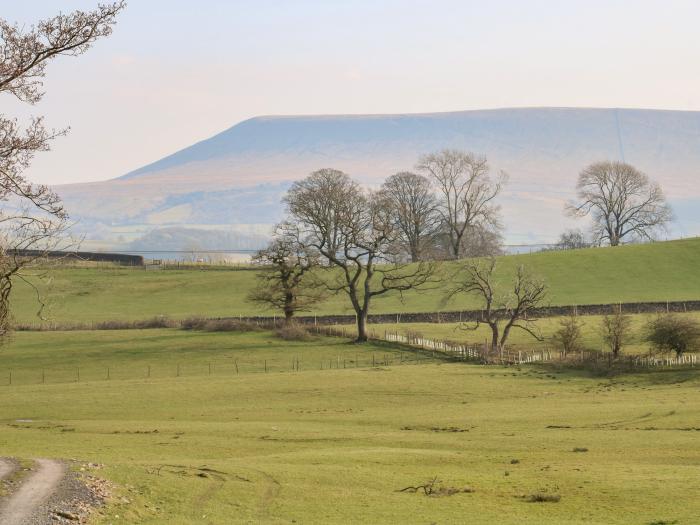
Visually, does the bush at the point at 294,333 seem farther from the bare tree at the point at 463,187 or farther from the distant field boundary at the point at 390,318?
the bare tree at the point at 463,187

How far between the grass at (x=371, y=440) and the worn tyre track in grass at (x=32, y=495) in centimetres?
140

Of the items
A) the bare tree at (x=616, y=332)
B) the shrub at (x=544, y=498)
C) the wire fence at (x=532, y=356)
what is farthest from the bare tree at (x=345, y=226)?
the shrub at (x=544, y=498)

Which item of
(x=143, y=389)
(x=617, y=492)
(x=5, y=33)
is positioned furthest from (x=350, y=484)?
(x=143, y=389)

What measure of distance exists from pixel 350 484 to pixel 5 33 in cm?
1492

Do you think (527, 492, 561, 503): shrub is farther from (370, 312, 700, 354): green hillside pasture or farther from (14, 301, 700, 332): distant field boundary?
(14, 301, 700, 332): distant field boundary

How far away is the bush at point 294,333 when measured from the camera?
7762 centimetres

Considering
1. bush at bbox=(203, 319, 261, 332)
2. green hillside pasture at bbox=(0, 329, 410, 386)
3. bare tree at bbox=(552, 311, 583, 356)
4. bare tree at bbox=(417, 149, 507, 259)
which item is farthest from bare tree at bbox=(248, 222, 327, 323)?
bare tree at bbox=(417, 149, 507, 259)

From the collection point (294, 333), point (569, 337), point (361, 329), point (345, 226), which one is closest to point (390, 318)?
point (345, 226)

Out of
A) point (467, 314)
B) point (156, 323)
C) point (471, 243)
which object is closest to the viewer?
point (156, 323)

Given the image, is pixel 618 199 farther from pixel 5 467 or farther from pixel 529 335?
pixel 5 467

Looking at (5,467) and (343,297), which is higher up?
(343,297)

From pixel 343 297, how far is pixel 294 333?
25766 mm

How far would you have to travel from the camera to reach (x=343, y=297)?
10325 centimetres

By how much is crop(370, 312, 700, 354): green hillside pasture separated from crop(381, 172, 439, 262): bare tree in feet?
146
